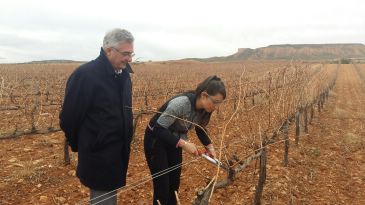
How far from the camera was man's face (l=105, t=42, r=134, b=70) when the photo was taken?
263 centimetres

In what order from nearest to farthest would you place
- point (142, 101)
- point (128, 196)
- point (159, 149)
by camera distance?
1. point (159, 149)
2. point (128, 196)
3. point (142, 101)

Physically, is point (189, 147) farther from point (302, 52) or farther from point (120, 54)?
point (302, 52)

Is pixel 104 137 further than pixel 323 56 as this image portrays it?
No

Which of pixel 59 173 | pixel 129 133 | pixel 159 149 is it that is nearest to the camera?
pixel 129 133

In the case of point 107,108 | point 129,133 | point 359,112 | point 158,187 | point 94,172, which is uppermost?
point 107,108

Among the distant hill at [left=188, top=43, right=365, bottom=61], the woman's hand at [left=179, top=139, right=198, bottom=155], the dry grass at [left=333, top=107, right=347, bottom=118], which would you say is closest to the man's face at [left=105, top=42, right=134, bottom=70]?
the woman's hand at [left=179, top=139, right=198, bottom=155]

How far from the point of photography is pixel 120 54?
2.65 meters

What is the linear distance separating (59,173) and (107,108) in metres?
3.62

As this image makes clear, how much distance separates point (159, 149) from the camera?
3.27 metres

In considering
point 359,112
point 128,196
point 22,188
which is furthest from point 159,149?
point 359,112

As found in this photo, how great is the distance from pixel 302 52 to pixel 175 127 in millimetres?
140234

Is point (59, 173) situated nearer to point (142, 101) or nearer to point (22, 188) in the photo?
point (22, 188)

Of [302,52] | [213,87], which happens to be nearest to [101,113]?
[213,87]

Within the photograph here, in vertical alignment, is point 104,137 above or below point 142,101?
above
